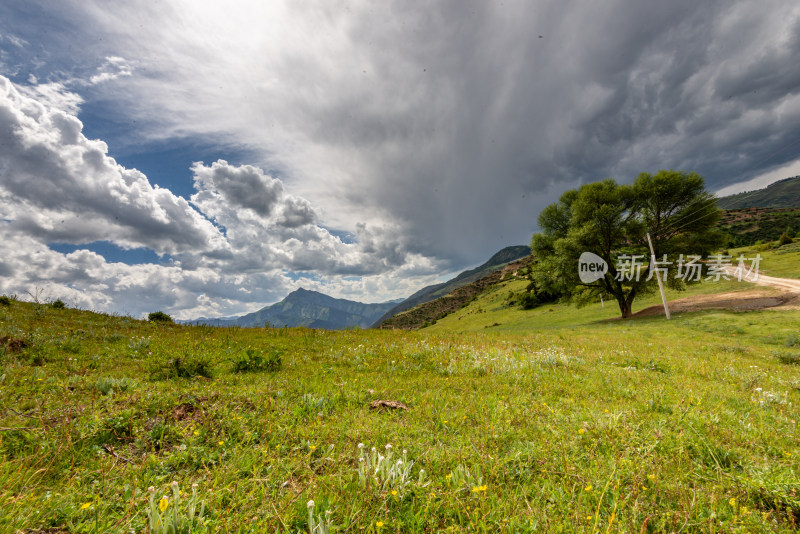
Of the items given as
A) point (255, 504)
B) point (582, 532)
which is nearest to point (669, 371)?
point (582, 532)

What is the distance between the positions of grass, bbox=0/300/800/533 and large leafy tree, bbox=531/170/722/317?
91.2ft

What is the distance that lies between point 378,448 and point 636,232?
40747 mm

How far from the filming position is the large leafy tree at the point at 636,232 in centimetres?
3191

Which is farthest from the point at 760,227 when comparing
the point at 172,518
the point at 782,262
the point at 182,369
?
the point at 172,518

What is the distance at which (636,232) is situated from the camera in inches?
1325

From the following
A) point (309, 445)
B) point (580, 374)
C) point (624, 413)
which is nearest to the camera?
point (309, 445)

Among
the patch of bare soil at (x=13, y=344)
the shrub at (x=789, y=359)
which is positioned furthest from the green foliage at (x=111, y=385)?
the shrub at (x=789, y=359)

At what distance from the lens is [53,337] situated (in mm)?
8617

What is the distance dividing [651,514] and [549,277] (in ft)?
121

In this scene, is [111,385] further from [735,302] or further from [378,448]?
[735,302]

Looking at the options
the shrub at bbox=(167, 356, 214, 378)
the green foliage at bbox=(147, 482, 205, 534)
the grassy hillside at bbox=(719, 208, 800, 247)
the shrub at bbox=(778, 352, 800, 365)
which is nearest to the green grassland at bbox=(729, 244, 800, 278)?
the shrub at bbox=(778, 352, 800, 365)

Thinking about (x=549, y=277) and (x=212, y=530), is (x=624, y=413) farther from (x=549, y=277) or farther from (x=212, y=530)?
(x=549, y=277)

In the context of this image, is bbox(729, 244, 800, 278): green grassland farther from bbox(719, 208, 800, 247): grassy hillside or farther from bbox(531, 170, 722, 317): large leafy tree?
bbox(719, 208, 800, 247): grassy hillside

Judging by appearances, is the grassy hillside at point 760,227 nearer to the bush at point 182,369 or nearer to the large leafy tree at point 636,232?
the large leafy tree at point 636,232
